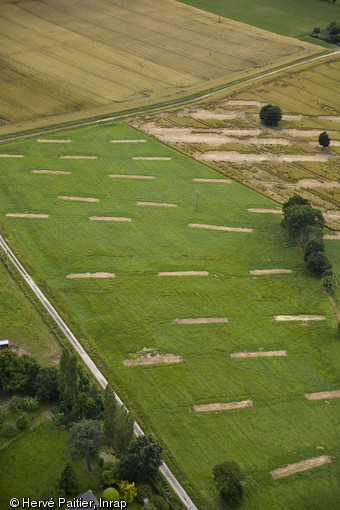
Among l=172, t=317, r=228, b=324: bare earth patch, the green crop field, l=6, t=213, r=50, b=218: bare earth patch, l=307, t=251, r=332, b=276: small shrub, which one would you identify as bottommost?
the green crop field

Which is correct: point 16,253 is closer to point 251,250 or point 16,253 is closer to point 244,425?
point 251,250

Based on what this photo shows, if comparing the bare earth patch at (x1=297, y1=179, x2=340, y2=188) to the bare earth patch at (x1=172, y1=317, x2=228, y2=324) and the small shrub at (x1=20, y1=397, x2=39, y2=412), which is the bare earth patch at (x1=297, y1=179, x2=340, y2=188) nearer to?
the bare earth patch at (x1=172, y1=317, x2=228, y2=324)

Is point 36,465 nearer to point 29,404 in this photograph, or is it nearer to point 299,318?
point 29,404

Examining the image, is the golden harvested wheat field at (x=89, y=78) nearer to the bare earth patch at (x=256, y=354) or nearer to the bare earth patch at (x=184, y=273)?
the bare earth patch at (x=184, y=273)

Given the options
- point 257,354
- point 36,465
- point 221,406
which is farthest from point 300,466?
point 36,465

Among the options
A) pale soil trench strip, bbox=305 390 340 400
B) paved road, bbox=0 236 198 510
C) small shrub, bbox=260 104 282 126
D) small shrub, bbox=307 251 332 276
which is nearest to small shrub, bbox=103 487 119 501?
paved road, bbox=0 236 198 510

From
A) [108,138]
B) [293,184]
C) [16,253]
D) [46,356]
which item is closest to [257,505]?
[46,356]
